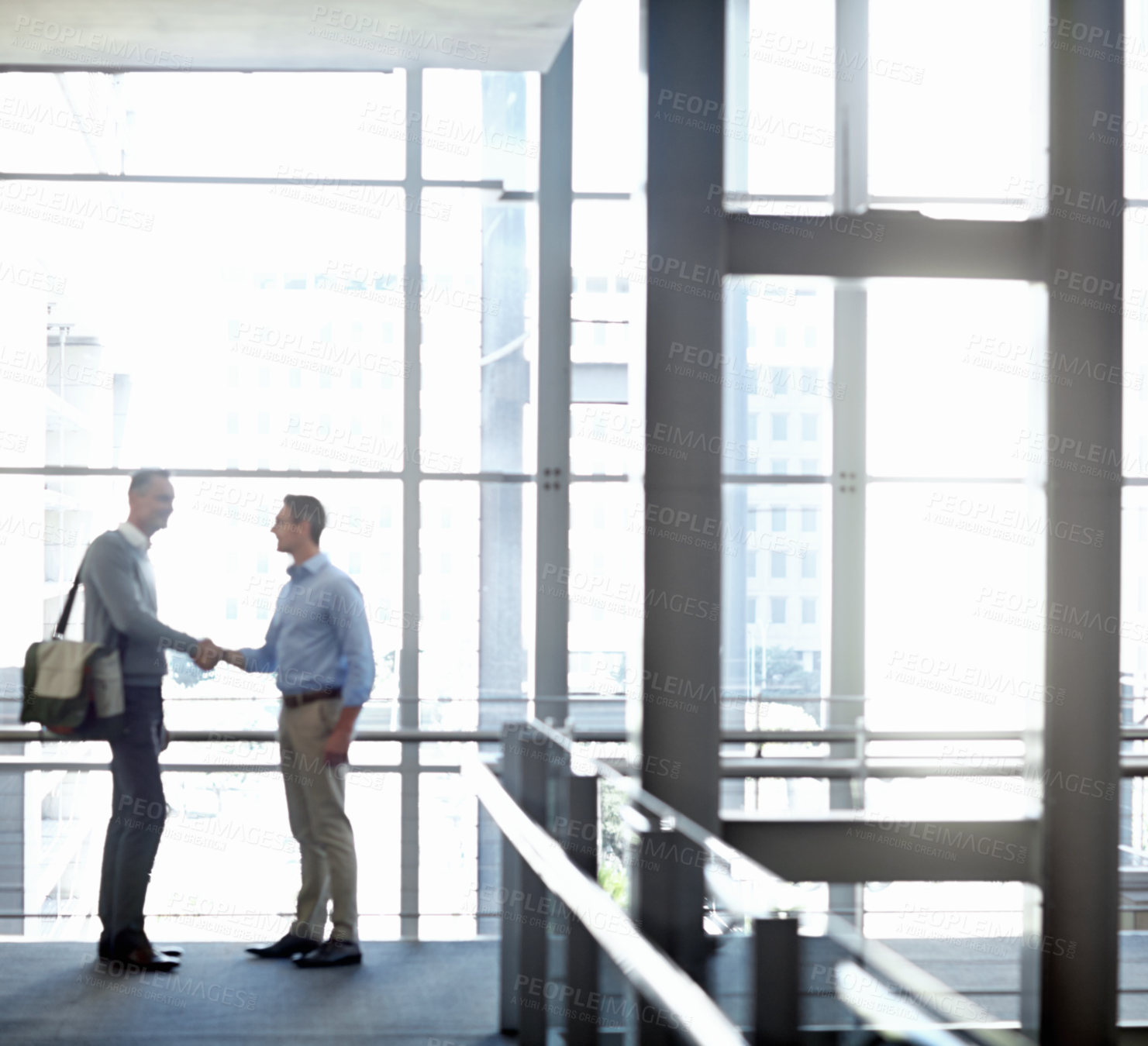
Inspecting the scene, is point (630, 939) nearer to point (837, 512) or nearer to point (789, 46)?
point (837, 512)

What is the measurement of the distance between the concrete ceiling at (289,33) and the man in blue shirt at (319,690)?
2.01 m

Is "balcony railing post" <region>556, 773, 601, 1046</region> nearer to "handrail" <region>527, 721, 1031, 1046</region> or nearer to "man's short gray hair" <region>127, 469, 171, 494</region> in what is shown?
"handrail" <region>527, 721, 1031, 1046</region>

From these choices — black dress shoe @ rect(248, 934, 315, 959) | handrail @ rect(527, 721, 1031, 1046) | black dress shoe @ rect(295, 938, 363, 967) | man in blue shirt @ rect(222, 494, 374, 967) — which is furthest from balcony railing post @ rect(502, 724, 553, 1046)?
black dress shoe @ rect(248, 934, 315, 959)

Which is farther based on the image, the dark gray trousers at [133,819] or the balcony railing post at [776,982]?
the dark gray trousers at [133,819]

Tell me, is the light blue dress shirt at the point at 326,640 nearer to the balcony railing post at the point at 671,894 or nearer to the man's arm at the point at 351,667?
the man's arm at the point at 351,667

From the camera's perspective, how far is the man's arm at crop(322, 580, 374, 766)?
414 cm

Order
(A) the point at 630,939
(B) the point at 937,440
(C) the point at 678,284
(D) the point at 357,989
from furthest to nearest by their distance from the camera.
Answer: (B) the point at 937,440, (D) the point at 357,989, (C) the point at 678,284, (A) the point at 630,939

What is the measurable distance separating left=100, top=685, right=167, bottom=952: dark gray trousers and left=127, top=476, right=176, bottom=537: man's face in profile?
0.49m

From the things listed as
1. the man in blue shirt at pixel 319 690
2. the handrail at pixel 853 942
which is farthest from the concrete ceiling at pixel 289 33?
the handrail at pixel 853 942

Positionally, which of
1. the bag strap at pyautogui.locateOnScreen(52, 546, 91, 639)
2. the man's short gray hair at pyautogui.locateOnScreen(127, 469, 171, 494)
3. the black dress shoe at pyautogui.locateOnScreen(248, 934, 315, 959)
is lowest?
the black dress shoe at pyautogui.locateOnScreen(248, 934, 315, 959)

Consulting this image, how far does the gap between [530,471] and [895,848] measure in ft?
13.2

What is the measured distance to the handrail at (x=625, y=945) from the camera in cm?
137

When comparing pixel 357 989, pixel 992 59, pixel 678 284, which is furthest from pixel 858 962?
pixel 992 59

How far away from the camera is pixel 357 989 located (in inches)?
159
